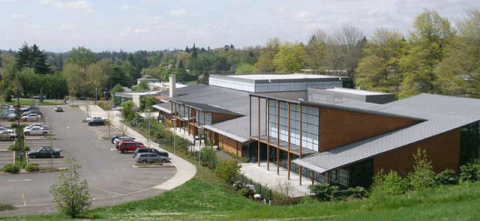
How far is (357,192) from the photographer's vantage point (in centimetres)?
3416

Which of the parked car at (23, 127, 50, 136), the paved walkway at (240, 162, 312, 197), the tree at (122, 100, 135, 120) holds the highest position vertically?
the tree at (122, 100, 135, 120)

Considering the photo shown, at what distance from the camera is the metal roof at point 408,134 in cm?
3566

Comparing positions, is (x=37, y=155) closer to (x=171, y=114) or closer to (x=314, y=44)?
(x=171, y=114)

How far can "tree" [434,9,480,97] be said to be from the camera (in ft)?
187

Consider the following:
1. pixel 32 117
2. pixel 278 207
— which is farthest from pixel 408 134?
pixel 32 117

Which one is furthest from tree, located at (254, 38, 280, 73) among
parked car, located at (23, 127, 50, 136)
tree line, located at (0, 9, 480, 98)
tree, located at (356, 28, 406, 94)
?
parked car, located at (23, 127, 50, 136)

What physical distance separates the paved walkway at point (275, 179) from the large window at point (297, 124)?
2461mm

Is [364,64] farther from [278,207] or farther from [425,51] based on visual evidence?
[278,207]

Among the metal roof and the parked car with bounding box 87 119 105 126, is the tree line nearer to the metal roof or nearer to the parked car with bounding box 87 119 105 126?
the metal roof

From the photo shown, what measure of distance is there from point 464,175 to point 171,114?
41.7m

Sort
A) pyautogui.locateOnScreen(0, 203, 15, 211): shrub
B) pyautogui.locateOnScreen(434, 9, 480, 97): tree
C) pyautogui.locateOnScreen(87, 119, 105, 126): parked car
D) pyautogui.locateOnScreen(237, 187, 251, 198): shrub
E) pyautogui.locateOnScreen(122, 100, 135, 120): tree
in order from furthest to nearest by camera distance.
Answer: pyautogui.locateOnScreen(122, 100, 135, 120): tree
pyautogui.locateOnScreen(87, 119, 105, 126): parked car
pyautogui.locateOnScreen(434, 9, 480, 97): tree
pyautogui.locateOnScreen(237, 187, 251, 198): shrub
pyautogui.locateOnScreen(0, 203, 15, 211): shrub

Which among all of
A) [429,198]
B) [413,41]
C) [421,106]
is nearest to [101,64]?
[413,41]

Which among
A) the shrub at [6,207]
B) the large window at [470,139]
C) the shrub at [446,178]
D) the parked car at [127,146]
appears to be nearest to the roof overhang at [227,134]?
the parked car at [127,146]

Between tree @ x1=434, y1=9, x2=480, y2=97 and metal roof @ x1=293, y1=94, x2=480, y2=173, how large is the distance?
1341 centimetres
